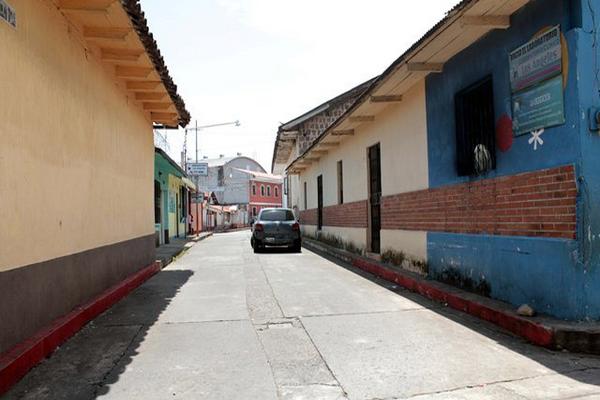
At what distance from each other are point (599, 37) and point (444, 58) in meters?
2.72

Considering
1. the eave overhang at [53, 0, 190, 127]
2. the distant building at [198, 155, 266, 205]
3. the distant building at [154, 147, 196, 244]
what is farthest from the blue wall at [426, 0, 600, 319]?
the distant building at [198, 155, 266, 205]

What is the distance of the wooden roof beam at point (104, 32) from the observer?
20.8ft

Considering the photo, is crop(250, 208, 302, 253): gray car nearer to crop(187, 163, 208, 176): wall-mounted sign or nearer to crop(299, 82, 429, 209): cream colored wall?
crop(299, 82, 429, 209): cream colored wall

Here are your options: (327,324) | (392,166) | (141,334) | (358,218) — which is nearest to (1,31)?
(141,334)

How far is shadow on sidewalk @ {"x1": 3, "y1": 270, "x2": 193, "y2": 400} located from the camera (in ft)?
12.7

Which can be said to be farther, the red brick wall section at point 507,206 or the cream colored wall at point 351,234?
the cream colored wall at point 351,234

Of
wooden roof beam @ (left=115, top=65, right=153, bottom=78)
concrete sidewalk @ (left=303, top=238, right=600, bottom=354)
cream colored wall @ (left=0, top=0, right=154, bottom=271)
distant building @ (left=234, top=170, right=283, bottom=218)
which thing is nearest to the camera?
cream colored wall @ (left=0, top=0, right=154, bottom=271)

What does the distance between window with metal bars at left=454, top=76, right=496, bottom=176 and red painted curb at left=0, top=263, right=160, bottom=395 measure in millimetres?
5389

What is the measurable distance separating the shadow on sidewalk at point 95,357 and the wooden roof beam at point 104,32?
145 inches

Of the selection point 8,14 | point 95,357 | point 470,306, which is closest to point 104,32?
point 8,14

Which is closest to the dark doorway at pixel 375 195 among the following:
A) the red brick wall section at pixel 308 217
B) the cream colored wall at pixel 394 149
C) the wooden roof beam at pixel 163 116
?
the cream colored wall at pixel 394 149

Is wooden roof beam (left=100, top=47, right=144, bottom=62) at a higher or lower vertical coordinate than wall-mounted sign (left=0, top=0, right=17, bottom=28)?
higher

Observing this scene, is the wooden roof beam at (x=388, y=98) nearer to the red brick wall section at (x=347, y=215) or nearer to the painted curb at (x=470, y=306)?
the painted curb at (x=470, y=306)

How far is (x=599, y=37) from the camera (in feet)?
16.3
